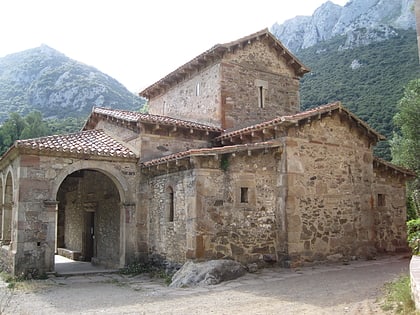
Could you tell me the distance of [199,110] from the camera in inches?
631

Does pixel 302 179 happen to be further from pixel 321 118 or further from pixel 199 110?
pixel 199 110

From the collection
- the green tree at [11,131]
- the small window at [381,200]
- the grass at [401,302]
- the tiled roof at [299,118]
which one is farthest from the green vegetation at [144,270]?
the green tree at [11,131]

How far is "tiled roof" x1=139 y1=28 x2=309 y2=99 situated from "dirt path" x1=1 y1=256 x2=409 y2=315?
815 cm

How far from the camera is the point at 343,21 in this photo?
53656 mm

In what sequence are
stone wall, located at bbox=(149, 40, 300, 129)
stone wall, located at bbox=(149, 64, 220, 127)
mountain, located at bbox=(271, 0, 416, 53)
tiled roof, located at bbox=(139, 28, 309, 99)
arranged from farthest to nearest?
1. mountain, located at bbox=(271, 0, 416, 53)
2. stone wall, located at bbox=(149, 64, 220, 127)
3. stone wall, located at bbox=(149, 40, 300, 129)
4. tiled roof, located at bbox=(139, 28, 309, 99)

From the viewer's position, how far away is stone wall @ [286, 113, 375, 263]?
446 inches

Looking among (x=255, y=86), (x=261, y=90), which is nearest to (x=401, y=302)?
(x=255, y=86)

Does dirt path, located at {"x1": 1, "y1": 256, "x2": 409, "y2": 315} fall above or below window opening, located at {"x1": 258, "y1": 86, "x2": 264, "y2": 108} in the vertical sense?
below

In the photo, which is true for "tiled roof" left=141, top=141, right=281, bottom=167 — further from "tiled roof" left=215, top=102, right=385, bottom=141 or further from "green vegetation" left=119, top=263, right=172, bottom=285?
"green vegetation" left=119, top=263, right=172, bottom=285

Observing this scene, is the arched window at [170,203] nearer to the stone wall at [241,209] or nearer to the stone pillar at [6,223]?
the stone wall at [241,209]

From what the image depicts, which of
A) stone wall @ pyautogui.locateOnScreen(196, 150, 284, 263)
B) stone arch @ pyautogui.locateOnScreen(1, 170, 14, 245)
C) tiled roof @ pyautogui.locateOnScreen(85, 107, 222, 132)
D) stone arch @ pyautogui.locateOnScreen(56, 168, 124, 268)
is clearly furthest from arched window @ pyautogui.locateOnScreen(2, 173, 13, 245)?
stone wall @ pyautogui.locateOnScreen(196, 150, 284, 263)

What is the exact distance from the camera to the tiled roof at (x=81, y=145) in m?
11.6

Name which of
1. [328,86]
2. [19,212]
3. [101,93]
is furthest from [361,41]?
[19,212]

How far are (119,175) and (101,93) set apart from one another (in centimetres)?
4367
